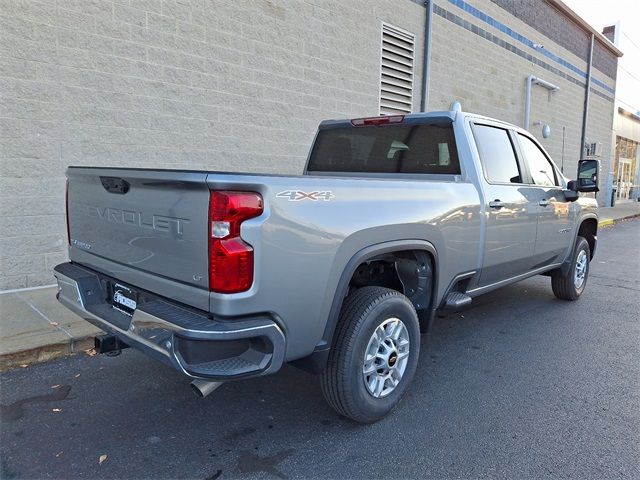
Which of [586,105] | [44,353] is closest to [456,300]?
[44,353]

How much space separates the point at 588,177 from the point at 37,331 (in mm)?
5576

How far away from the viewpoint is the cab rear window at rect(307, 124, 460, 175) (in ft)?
13.4

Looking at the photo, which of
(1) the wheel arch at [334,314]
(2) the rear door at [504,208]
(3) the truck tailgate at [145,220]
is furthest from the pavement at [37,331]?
(2) the rear door at [504,208]

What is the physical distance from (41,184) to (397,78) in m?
7.02

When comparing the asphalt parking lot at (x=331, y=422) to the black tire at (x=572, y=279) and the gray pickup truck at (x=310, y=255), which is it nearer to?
the gray pickup truck at (x=310, y=255)

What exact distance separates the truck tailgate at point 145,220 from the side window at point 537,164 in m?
3.62

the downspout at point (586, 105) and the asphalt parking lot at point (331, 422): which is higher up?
the downspout at point (586, 105)

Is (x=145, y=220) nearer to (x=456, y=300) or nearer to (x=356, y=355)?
(x=356, y=355)

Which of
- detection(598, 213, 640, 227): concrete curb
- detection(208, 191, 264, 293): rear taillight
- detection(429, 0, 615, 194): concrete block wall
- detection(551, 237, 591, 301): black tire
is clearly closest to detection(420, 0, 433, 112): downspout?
detection(429, 0, 615, 194): concrete block wall

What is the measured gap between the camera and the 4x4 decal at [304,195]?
2476mm

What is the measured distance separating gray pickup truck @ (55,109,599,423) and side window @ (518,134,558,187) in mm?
476

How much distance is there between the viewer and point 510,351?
447 cm

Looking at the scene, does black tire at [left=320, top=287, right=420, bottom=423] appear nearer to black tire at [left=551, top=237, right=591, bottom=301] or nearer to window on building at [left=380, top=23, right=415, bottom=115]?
black tire at [left=551, top=237, right=591, bottom=301]

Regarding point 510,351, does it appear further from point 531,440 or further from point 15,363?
point 15,363
